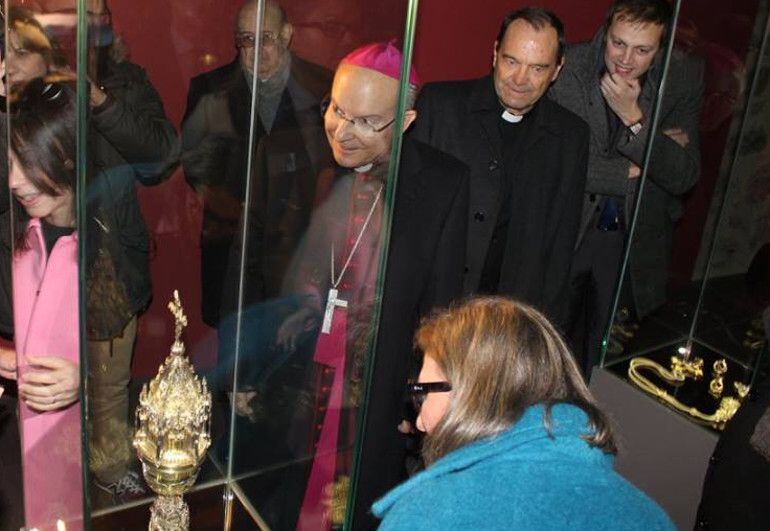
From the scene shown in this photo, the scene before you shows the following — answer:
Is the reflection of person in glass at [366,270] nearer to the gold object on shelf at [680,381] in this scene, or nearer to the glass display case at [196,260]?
the glass display case at [196,260]

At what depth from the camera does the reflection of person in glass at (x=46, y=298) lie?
153 centimetres

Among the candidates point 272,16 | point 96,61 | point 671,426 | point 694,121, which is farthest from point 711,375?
point 96,61

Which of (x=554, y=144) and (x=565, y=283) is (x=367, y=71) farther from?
(x=565, y=283)

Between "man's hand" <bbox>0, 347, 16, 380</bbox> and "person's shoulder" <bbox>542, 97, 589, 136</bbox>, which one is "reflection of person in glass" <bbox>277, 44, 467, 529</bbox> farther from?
"man's hand" <bbox>0, 347, 16, 380</bbox>

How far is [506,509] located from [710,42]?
2210mm

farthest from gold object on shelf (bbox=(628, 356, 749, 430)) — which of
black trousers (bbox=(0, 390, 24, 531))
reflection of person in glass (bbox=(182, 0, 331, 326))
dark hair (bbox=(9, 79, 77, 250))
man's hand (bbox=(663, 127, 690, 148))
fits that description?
dark hair (bbox=(9, 79, 77, 250))

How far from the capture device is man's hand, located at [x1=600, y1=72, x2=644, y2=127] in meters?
3.07

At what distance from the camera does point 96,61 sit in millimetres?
1460

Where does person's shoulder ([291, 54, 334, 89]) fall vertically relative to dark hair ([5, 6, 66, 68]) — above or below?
below

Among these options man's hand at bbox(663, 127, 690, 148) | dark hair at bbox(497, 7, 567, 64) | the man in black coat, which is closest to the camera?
dark hair at bbox(497, 7, 567, 64)

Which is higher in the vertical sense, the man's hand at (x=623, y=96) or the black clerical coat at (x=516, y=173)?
the man's hand at (x=623, y=96)

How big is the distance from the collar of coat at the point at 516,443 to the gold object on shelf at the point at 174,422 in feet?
1.63

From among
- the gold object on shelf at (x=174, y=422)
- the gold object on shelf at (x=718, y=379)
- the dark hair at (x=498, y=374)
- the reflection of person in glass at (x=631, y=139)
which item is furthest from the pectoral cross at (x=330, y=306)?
the gold object on shelf at (x=718, y=379)

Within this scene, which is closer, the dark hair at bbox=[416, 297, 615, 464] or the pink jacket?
the dark hair at bbox=[416, 297, 615, 464]
